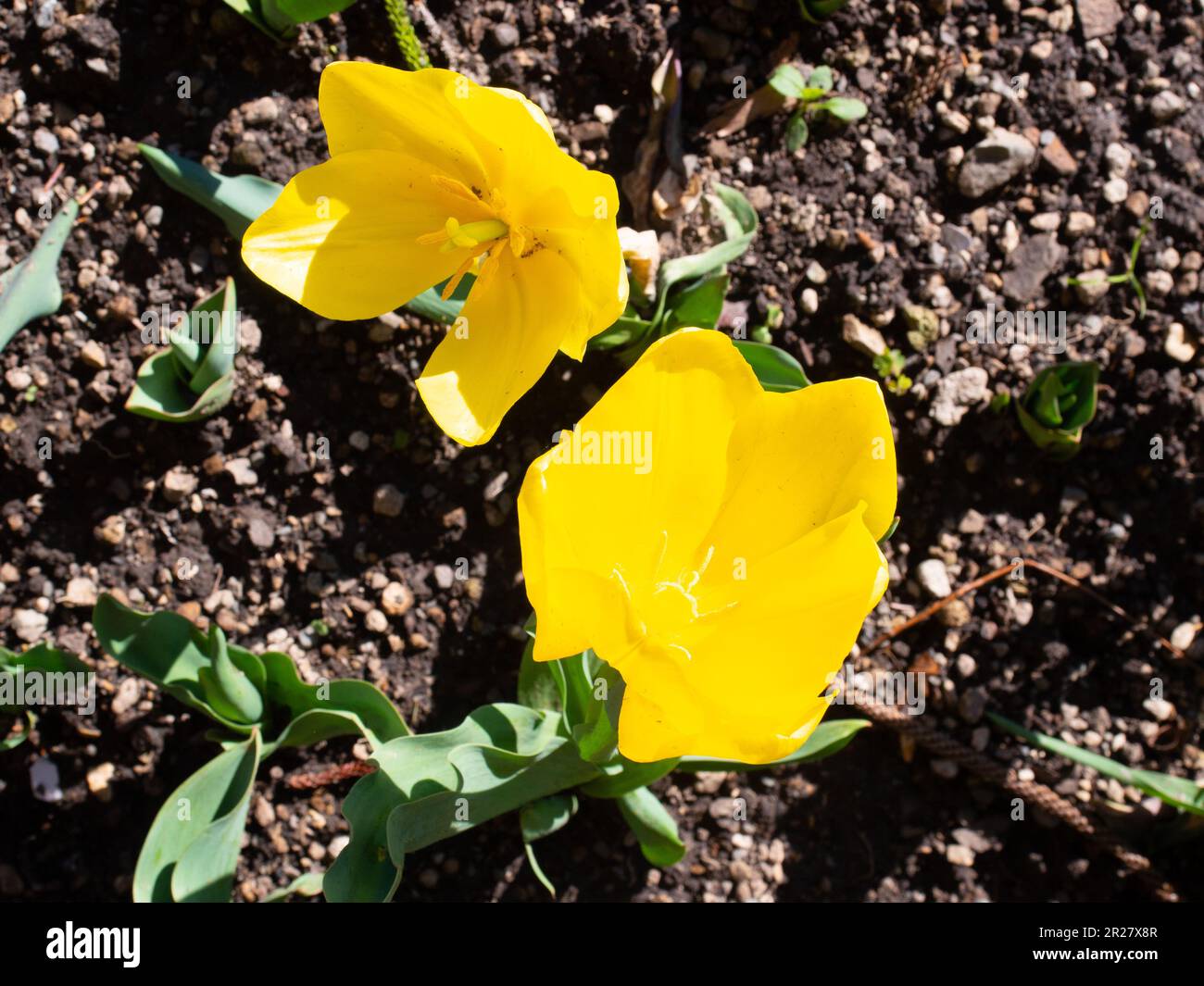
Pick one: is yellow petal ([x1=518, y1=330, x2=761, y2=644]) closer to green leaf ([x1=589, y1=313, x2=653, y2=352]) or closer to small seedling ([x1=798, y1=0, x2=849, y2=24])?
green leaf ([x1=589, y1=313, x2=653, y2=352])

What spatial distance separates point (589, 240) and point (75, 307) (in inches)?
57.6

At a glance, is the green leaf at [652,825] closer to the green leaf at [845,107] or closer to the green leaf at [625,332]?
the green leaf at [625,332]

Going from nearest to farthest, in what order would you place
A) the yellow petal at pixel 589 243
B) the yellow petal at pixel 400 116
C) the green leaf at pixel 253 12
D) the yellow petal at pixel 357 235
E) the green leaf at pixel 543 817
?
the yellow petal at pixel 589 243, the yellow petal at pixel 400 116, the yellow petal at pixel 357 235, the green leaf at pixel 543 817, the green leaf at pixel 253 12

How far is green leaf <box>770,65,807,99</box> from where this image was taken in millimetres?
2484

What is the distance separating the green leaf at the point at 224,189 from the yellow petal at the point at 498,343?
2.07ft

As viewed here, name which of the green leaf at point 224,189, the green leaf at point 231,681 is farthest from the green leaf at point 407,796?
the green leaf at point 224,189

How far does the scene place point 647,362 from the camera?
4.91 ft

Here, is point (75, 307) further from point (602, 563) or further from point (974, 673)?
point (974, 673)

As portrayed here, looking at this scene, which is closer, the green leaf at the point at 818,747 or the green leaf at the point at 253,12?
the green leaf at the point at 818,747

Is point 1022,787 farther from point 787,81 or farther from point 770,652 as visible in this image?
point 787,81

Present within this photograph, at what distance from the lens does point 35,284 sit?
2.19m

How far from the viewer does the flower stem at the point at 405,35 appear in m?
2.20

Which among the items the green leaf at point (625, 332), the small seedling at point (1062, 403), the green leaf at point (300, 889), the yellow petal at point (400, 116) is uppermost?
the yellow petal at point (400, 116)
